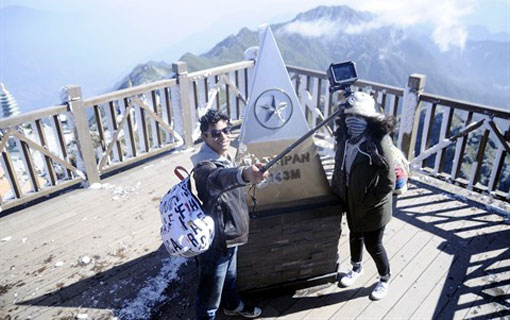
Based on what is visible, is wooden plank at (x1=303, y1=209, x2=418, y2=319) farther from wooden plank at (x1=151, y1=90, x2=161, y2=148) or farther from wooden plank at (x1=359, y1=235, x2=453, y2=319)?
wooden plank at (x1=151, y1=90, x2=161, y2=148)

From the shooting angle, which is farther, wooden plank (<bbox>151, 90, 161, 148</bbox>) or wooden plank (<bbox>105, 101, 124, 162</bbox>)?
wooden plank (<bbox>151, 90, 161, 148</bbox>)

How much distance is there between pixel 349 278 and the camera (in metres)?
3.52

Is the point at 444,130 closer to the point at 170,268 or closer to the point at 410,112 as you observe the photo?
the point at 410,112

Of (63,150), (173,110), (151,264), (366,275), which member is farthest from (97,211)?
(366,275)

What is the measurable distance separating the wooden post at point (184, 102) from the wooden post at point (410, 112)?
389 centimetres

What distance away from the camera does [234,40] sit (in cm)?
18375

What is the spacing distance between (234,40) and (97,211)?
18999 centimetres

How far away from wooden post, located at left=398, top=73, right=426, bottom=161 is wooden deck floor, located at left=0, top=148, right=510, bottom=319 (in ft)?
2.70

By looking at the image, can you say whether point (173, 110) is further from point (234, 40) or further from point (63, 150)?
point (234, 40)

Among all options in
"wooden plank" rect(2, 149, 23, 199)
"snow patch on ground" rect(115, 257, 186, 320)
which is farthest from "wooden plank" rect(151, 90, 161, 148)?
"snow patch on ground" rect(115, 257, 186, 320)

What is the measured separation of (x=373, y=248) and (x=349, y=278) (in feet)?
1.96

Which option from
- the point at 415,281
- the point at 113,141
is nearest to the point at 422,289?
the point at 415,281

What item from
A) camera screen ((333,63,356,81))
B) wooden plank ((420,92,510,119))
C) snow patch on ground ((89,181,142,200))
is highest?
camera screen ((333,63,356,81))

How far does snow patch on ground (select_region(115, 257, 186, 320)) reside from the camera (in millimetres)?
3281
